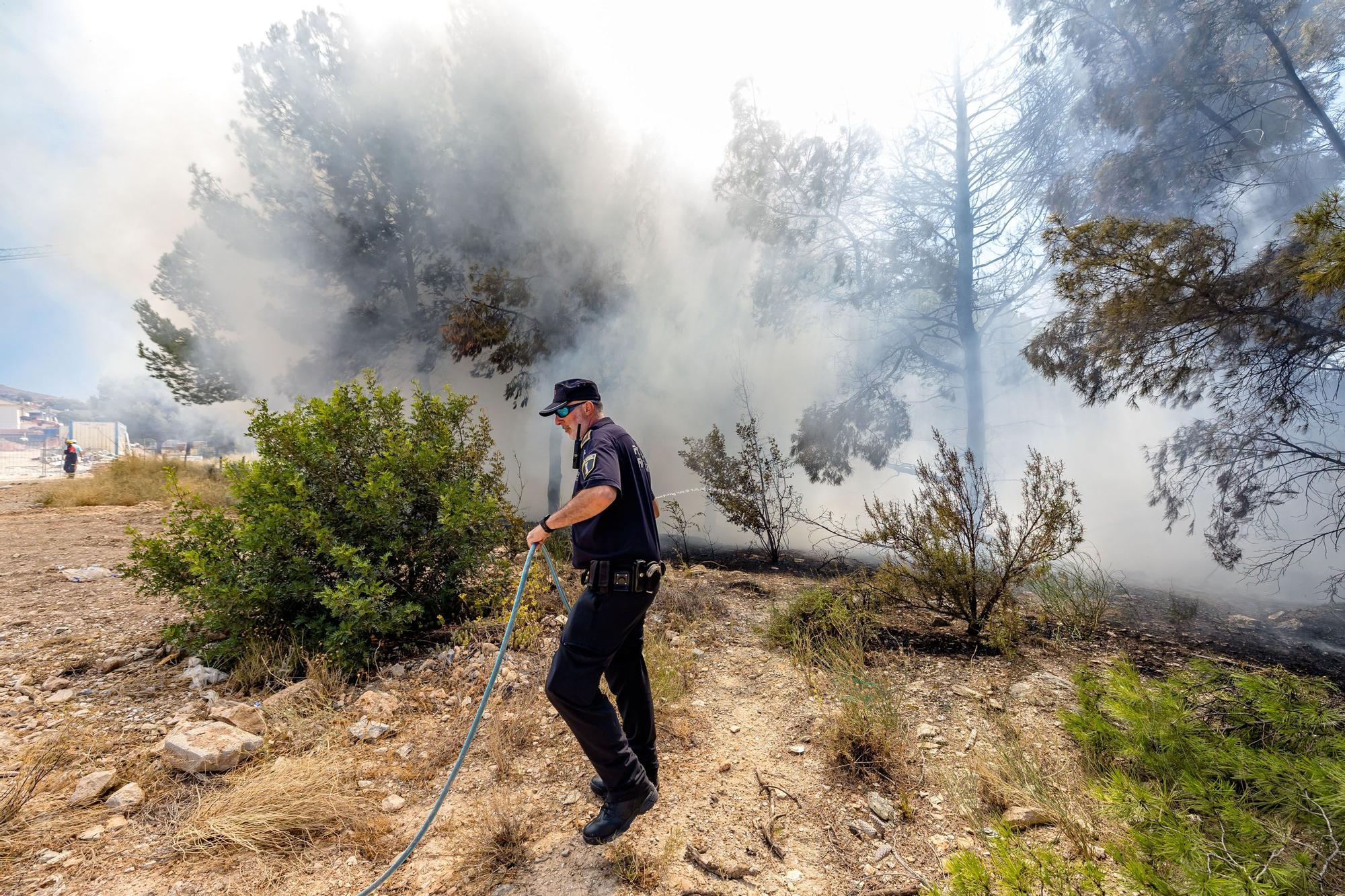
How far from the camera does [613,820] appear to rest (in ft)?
7.16

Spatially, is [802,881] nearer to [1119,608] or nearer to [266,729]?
[266,729]

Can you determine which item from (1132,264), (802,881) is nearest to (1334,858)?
(802,881)

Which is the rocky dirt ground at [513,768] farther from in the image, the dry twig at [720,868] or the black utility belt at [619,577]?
the black utility belt at [619,577]

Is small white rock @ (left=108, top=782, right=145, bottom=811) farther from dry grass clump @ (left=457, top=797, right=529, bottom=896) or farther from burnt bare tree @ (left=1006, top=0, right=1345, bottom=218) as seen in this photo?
burnt bare tree @ (left=1006, top=0, right=1345, bottom=218)

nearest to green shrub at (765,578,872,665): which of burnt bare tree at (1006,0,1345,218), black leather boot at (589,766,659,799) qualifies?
black leather boot at (589,766,659,799)

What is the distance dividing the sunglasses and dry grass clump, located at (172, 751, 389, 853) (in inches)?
75.8

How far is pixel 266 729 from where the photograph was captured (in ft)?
9.55

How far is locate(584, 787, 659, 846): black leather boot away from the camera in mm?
2176

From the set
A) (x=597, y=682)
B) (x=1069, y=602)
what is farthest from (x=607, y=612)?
(x=1069, y=602)

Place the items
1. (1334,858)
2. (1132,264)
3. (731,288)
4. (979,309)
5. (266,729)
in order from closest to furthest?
(1334,858) → (266,729) → (1132,264) → (979,309) → (731,288)

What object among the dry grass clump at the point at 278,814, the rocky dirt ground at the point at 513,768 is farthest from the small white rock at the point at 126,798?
the dry grass clump at the point at 278,814

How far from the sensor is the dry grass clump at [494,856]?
2027mm

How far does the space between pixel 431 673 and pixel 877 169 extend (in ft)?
33.3

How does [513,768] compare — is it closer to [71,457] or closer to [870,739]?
[870,739]
